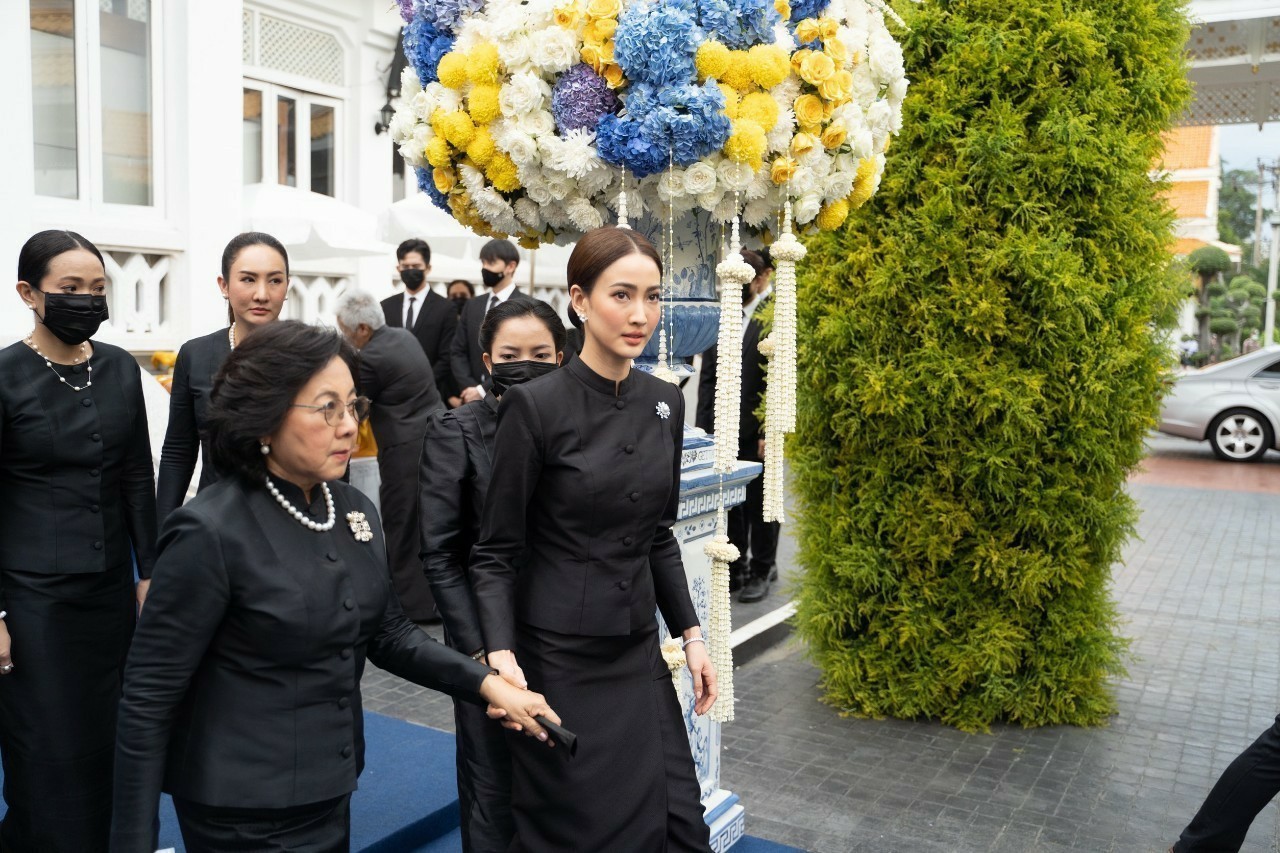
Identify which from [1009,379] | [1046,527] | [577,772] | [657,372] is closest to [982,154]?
[1009,379]

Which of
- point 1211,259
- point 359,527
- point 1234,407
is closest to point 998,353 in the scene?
point 359,527

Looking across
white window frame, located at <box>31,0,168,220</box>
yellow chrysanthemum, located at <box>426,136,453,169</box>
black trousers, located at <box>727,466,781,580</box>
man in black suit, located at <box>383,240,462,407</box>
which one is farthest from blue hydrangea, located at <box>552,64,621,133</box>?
white window frame, located at <box>31,0,168,220</box>

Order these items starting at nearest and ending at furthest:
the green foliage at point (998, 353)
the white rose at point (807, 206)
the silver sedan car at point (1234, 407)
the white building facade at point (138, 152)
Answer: the white rose at point (807, 206), the green foliage at point (998, 353), the white building facade at point (138, 152), the silver sedan car at point (1234, 407)

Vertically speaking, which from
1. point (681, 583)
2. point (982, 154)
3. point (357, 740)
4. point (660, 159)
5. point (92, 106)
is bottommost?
point (357, 740)

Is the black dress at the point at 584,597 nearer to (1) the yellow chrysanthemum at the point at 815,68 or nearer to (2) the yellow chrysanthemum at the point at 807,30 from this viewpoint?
(1) the yellow chrysanthemum at the point at 815,68

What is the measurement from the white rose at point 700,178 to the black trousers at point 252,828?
1919mm

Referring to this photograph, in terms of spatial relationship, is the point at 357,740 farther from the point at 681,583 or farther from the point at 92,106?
the point at 92,106

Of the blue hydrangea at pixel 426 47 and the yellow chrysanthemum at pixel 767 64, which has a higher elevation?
the blue hydrangea at pixel 426 47

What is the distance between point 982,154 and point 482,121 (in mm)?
2714

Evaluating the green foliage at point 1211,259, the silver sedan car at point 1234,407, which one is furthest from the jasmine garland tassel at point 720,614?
the green foliage at point 1211,259

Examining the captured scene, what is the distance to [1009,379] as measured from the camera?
532 cm

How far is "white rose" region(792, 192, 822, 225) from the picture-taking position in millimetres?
3613

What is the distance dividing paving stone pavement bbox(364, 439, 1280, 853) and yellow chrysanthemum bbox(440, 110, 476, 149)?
2.87 m

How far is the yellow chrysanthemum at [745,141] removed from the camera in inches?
129
